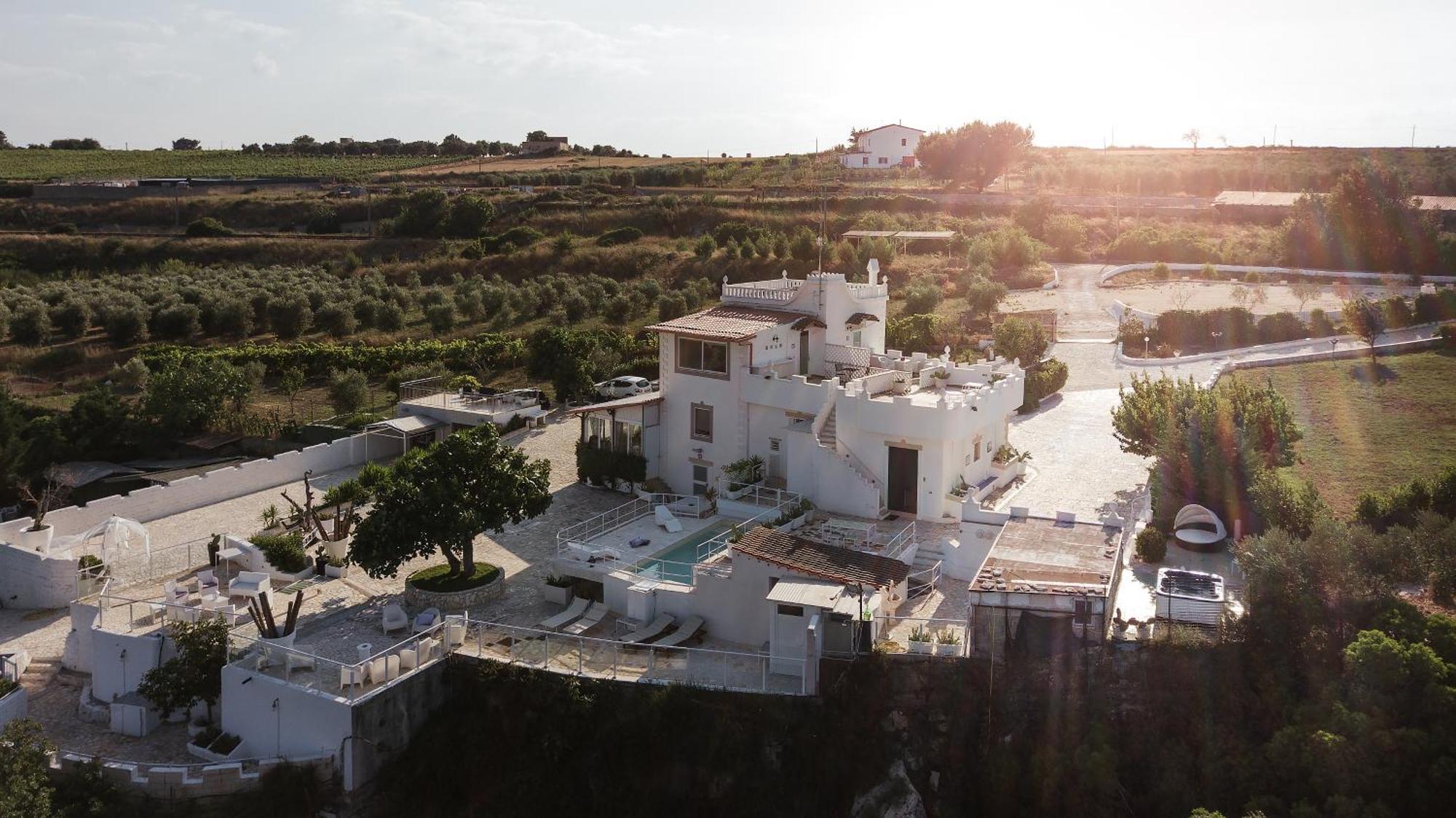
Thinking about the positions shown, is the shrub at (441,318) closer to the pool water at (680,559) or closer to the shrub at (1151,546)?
the pool water at (680,559)

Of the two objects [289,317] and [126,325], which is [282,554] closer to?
[289,317]

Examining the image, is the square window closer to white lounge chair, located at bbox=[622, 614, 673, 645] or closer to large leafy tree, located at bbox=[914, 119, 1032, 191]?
white lounge chair, located at bbox=[622, 614, 673, 645]

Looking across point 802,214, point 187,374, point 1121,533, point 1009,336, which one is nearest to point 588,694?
point 1121,533

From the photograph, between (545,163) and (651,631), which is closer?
(651,631)

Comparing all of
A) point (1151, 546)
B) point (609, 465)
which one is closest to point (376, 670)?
point (609, 465)

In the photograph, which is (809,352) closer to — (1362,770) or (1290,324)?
(1362,770)
